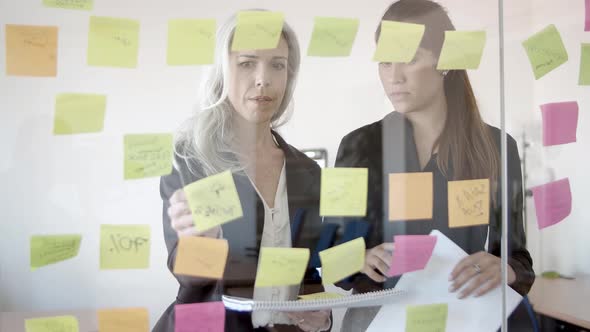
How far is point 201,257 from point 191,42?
19.0 inches

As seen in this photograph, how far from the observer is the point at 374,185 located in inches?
62.5

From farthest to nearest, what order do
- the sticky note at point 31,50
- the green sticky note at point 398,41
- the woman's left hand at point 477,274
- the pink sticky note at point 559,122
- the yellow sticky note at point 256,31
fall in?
the pink sticky note at point 559,122 < the woman's left hand at point 477,274 < the green sticky note at point 398,41 < the yellow sticky note at point 256,31 < the sticky note at point 31,50

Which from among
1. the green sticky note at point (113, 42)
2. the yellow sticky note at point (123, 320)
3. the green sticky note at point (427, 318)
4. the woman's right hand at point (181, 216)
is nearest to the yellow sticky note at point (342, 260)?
the green sticky note at point (427, 318)

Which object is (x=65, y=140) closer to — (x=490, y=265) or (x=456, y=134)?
(x=456, y=134)

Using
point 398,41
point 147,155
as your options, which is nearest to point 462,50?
point 398,41

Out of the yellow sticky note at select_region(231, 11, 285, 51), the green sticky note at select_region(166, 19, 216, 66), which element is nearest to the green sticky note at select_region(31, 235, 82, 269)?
the green sticky note at select_region(166, 19, 216, 66)

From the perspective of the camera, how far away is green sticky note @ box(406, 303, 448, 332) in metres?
1.66

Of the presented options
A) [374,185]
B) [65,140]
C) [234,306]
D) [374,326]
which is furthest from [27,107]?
[374,326]

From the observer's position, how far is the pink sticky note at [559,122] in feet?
5.81

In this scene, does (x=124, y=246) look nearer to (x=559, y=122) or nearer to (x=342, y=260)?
(x=342, y=260)

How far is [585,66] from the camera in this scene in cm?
183

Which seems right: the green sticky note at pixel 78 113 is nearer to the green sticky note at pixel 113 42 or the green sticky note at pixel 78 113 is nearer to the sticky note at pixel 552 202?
the green sticky note at pixel 113 42

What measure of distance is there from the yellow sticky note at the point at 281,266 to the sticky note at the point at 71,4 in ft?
2.18

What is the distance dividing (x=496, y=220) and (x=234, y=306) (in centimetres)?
73
